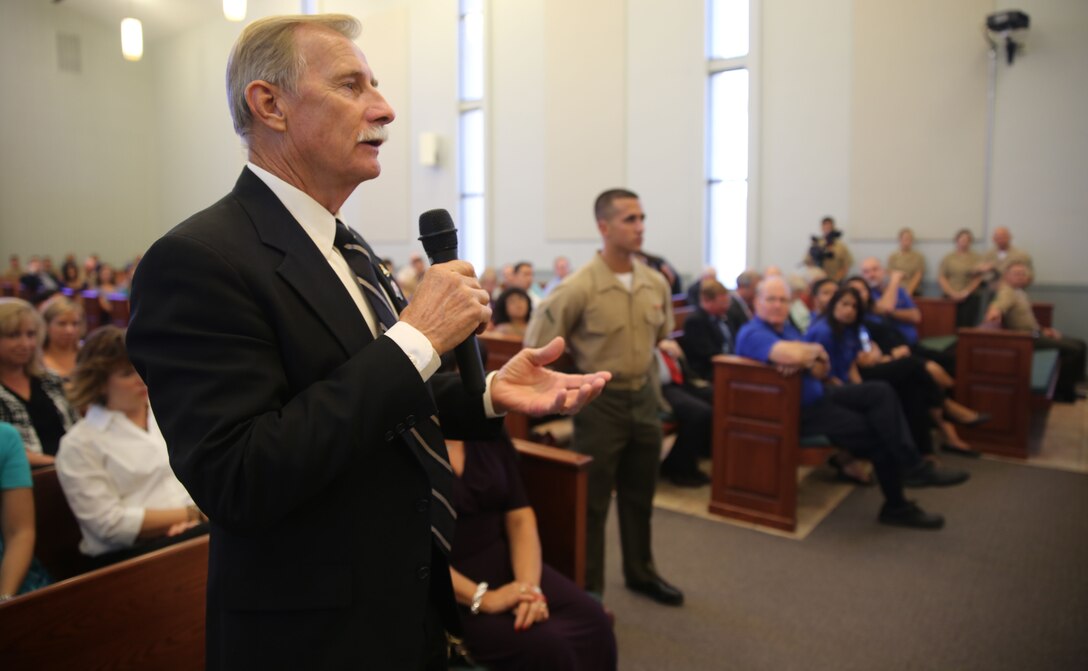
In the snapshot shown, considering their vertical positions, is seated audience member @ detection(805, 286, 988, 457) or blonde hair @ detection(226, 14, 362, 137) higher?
blonde hair @ detection(226, 14, 362, 137)

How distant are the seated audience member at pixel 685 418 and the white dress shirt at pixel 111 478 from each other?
2.75 meters

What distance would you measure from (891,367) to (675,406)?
128cm

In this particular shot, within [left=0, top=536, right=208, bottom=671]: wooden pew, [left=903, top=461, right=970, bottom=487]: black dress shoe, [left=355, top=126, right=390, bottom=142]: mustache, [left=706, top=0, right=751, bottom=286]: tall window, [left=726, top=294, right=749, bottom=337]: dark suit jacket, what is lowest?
[left=903, top=461, right=970, bottom=487]: black dress shoe

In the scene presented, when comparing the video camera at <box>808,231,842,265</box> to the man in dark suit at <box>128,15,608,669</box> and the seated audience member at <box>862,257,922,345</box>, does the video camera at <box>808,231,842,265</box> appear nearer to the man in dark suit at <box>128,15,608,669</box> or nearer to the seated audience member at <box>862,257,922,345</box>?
the seated audience member at <box>862,257,922,345</box>

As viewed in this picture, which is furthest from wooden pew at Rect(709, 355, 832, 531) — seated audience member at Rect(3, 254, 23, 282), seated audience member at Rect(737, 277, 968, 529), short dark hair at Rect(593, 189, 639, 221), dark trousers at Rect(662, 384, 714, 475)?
seated audience member at Rect(3, 254, 23, 282)

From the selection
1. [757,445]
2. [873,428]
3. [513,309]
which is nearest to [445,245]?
[757,445]

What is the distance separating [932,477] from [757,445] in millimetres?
1282

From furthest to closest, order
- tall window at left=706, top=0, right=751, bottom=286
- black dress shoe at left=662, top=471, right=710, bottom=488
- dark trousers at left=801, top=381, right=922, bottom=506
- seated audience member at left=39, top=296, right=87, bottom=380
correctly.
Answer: tall window at left=706, top=0, right=751, bottom=286 < black dress shoe at left=662, top=471, right=710, bottom=488 < dark trousers at left=801, top=381, right=922, bottom=506 < seated audience member at left=39, top=296, right=87, bottom=380

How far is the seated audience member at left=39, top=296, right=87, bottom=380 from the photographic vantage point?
3.46 meters

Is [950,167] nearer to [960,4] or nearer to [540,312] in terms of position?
[960,4]

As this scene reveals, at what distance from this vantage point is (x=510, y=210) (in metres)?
10.6

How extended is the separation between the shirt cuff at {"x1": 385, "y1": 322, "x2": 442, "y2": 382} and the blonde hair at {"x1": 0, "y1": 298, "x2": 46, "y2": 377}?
245cm

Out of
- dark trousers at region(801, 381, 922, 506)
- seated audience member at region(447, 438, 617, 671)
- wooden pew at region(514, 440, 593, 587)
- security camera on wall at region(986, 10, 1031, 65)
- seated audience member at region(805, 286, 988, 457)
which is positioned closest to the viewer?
seated audience member at region(447, 438, 617, 671)

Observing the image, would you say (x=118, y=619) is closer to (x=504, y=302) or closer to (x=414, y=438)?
(x=414, y=438)
